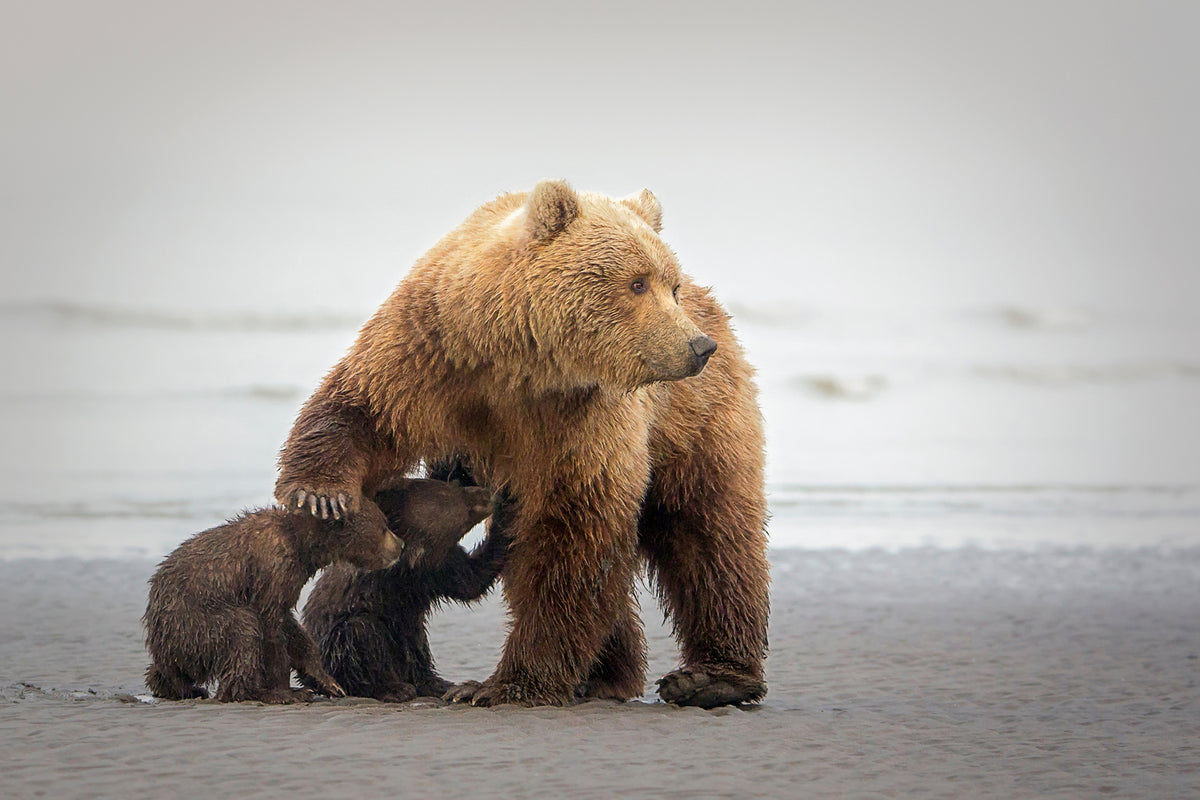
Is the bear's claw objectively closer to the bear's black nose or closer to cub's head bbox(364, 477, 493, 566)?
cub's head bbox(364, 477, 493, 566)

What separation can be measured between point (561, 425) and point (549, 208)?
3.38 feet

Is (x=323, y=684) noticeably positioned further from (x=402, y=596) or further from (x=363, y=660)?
(x=402, y=596)

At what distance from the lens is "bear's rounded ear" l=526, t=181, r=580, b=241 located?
7.05 meters

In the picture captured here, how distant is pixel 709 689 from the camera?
7.86 meters

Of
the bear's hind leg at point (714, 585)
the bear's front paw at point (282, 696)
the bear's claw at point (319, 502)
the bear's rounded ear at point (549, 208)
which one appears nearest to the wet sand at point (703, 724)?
the bear's front paw at point (282, 696)

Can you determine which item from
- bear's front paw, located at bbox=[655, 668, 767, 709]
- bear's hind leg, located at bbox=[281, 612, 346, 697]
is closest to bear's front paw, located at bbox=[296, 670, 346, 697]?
bear's hind leg, located at bbox=[281, 612, 346, 697]

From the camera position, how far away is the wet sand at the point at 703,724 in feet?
19.3

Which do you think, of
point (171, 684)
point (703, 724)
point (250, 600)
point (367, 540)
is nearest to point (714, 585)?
point (703, 724)

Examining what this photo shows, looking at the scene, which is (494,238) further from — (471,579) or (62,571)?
(62,571)

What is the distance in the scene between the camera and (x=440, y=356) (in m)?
7.31

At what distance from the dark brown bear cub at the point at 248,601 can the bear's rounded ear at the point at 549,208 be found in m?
1.56

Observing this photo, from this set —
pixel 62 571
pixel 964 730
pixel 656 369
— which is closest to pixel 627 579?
pixel 656 369

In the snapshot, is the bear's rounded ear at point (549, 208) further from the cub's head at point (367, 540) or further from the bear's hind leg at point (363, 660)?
the bear's hind leg at point (363, 660)

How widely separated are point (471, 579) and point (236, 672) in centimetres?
143
